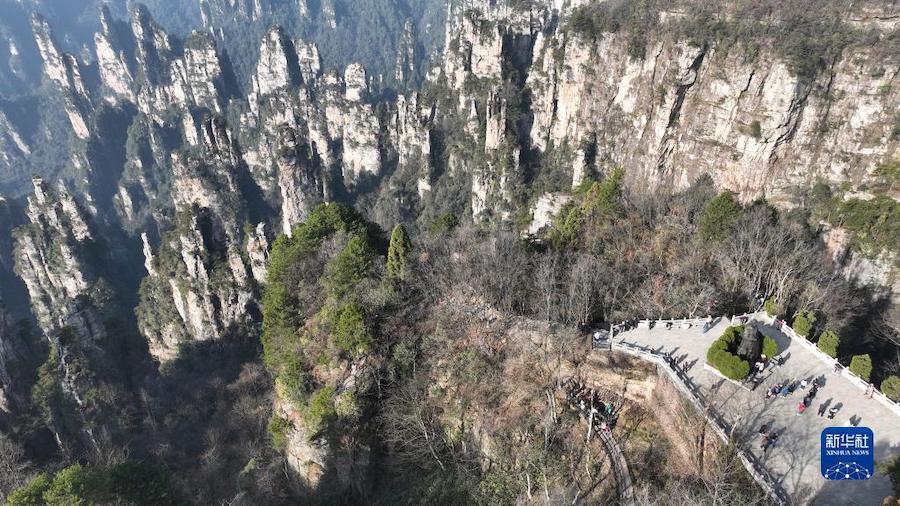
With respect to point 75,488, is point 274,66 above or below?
above

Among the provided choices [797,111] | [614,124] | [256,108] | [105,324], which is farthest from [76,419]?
[256,108]

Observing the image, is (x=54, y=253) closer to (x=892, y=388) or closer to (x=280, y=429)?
(x=280, y=429)

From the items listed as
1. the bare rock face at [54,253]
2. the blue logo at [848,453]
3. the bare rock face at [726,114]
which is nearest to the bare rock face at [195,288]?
the bare rock face at [54,253]

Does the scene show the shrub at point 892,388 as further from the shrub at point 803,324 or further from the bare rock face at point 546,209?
the bare rock face at point 546,209

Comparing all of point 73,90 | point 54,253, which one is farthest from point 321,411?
point 73,90

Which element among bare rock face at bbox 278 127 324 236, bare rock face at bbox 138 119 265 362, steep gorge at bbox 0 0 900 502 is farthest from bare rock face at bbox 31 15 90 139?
bare rock face at bbox 138 119 265 362
